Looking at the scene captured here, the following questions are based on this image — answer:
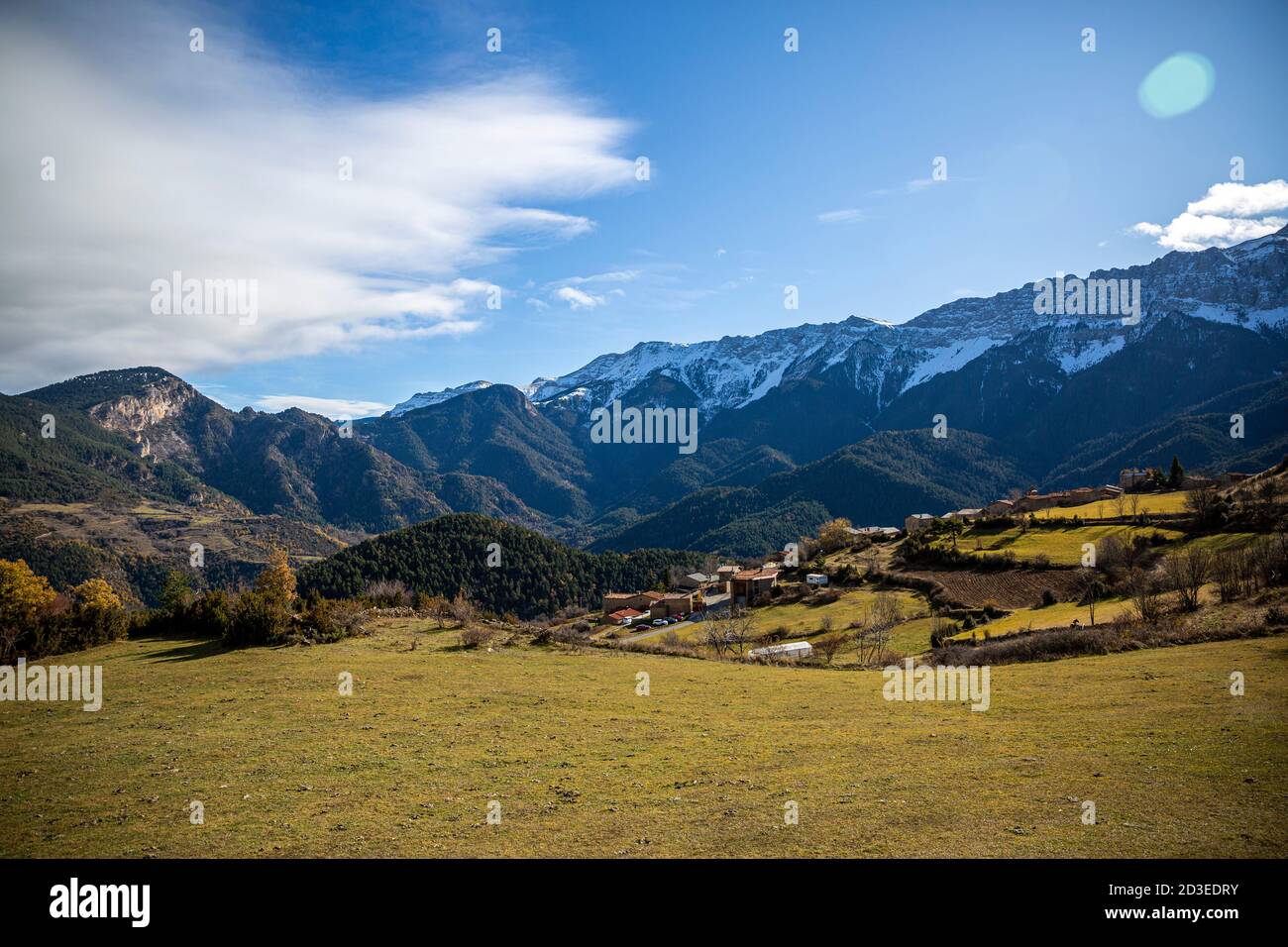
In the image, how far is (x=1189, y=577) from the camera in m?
38.4

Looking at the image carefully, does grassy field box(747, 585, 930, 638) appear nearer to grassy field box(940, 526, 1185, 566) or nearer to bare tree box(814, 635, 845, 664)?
bare tree box(814, 635, 845, 664)

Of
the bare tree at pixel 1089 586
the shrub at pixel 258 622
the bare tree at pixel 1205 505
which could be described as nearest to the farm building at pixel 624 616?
the bare tree at pixel 1089 586

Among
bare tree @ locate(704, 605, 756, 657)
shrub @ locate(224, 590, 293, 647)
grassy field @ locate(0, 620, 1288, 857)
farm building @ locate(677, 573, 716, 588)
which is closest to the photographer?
grassy field @ locate(0, 620, 1288, 857)

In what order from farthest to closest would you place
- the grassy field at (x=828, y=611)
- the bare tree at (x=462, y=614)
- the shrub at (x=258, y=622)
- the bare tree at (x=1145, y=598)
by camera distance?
1. the grassy field at (x=828, y=611)
2. the bare tree at (x=462, y=614)
3. the bare tree at (x=1145, y=598)
4. the shrub at (x=258, y=622)

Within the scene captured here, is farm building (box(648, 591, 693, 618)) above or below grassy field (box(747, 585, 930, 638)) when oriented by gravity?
below

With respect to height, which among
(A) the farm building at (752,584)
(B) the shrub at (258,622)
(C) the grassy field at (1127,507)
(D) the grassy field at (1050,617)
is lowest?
(A) the farm building at (752,584)

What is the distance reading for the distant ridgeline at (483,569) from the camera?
118625 millimetres

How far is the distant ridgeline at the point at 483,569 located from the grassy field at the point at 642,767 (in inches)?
3757

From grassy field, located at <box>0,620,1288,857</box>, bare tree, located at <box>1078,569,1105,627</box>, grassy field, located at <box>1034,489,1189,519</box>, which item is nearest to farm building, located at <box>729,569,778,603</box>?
bare tree, located at <box>1078,569,1105,627</box>

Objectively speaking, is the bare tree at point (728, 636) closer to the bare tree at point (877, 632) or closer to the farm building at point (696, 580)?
the bare tree at point (877, 632)

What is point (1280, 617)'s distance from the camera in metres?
28.1

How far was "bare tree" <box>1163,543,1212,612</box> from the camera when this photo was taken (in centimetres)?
3594

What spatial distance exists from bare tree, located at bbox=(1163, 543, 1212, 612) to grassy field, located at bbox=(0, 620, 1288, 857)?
40.5 ft
